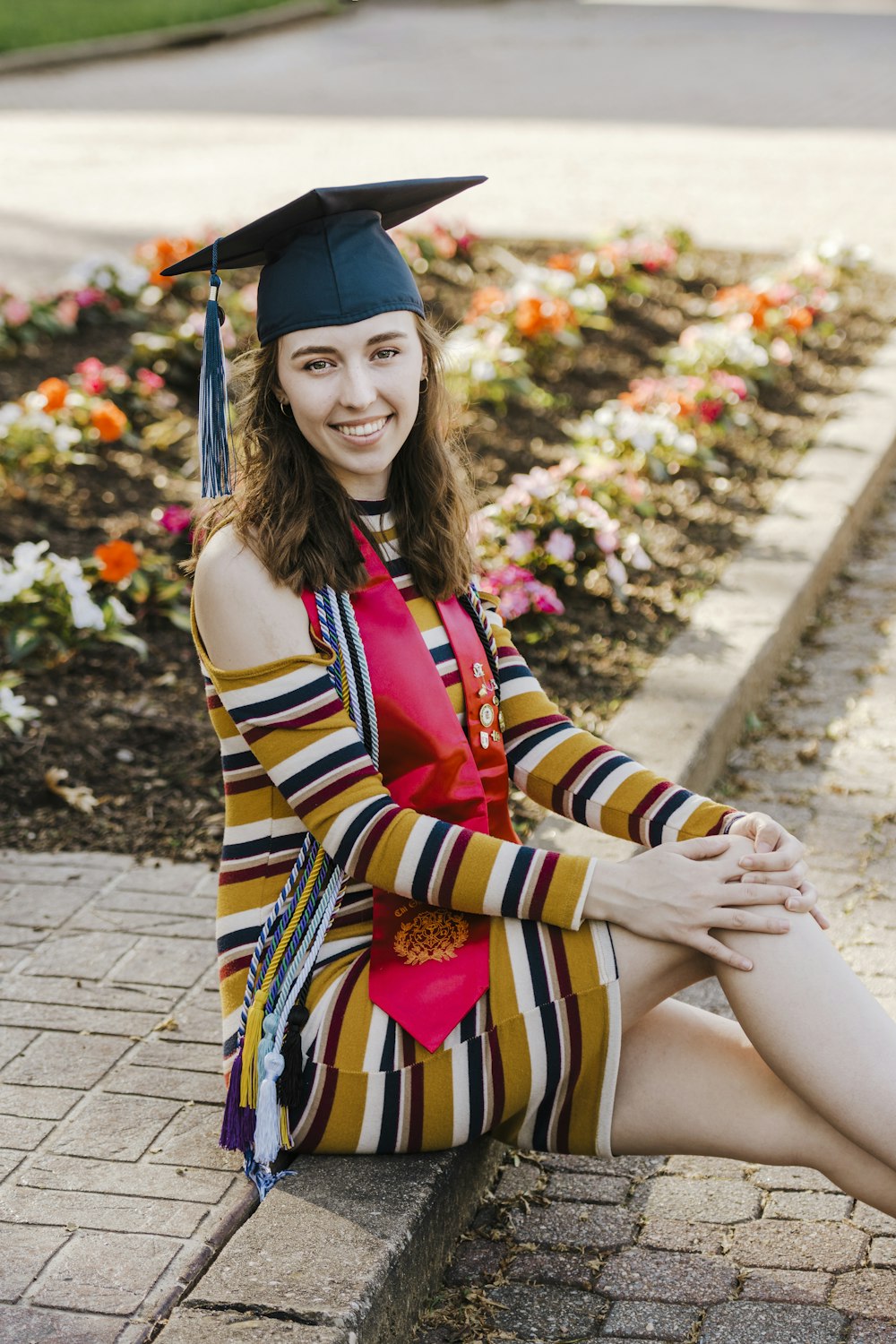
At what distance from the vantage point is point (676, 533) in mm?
5262

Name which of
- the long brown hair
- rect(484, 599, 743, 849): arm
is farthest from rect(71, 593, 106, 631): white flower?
rect(484, 599, 743, 849): arm

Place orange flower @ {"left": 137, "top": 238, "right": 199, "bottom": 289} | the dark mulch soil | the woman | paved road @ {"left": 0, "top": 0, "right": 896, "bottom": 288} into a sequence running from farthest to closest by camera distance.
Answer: paved road @ {"left": 0, "top": 0, "right": 896, "bottom": 288} < orange flower @ {"left": 137, "top": 238, "right": 199, "bottom": 289} < the dark mulch soil < the woman

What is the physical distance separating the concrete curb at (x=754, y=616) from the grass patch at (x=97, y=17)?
14847mm

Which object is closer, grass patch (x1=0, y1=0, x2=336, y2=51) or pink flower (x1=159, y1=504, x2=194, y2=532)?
pink flower (x1=159, y1=504, x2=194, y2=532)

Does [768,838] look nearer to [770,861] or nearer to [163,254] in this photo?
[770,861]

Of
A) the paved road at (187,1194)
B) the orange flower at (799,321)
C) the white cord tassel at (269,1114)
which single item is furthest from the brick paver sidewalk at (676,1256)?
the orange flower at (799,321)

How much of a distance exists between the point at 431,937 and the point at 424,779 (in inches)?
9.2

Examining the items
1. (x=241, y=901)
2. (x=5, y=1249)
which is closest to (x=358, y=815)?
(x=241, y=901)

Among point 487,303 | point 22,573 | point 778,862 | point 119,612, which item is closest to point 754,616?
point 119,612

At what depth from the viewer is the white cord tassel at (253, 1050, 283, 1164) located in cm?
223

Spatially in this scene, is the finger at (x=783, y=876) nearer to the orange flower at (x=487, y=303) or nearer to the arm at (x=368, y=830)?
the arm at (x=368, y=830)

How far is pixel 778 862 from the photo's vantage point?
227 centimetres

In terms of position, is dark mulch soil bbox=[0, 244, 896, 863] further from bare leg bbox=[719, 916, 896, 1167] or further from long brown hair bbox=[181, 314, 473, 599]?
bare leg bbox=[719, 916, 896, 1167]

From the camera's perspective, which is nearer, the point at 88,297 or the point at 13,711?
the point at 13,711
